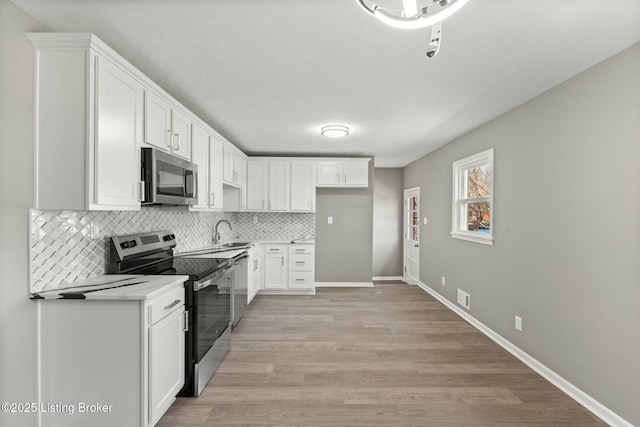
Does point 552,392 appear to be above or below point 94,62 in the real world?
below

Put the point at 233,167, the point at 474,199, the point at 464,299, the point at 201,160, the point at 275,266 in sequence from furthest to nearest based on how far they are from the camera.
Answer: the point at 275,266, the point at 233,167, the point at 464,299, the point at 474,199, the point at 201,160

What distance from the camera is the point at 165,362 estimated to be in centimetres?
191

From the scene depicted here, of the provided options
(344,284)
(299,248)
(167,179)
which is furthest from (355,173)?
(167,179)

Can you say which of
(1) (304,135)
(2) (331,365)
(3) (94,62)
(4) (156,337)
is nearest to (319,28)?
(3) (94,62)

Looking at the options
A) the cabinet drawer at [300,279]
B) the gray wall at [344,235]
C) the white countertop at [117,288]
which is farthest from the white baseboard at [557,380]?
the white countertop at [117,288]

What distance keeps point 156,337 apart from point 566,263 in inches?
118

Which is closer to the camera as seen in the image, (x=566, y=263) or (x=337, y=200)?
(x=566, y=263)

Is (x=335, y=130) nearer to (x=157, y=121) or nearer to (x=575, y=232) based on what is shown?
(x=157, y=121)

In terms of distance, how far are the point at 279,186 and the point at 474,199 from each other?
117 inches

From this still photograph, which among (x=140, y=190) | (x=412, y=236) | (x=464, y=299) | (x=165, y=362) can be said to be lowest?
(x=464, y=299)

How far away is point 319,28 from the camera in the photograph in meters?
1.76

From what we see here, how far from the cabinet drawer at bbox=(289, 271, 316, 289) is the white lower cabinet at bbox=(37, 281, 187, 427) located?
10.8 feet

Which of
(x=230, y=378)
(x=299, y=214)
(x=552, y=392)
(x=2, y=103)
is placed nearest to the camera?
(x=2, y=103)

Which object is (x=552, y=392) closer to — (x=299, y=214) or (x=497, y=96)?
(x=497, y=96)
